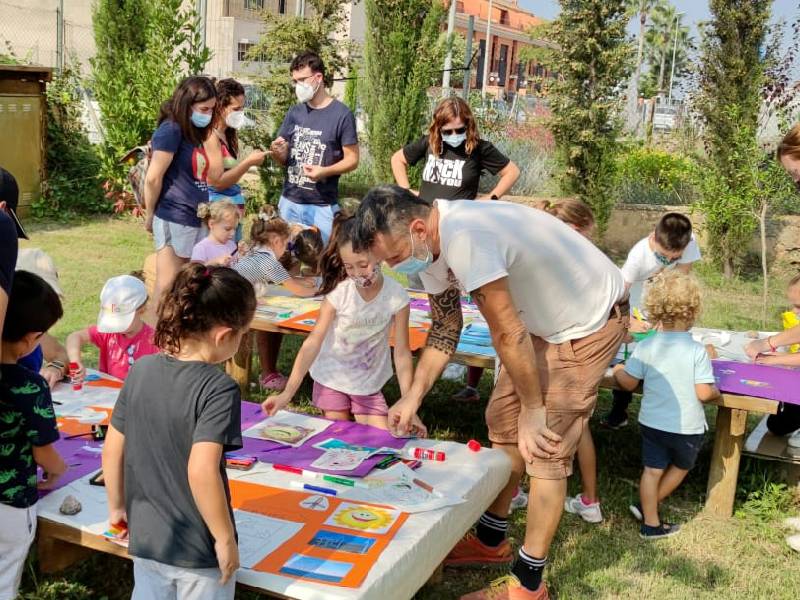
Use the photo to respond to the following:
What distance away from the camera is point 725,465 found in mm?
4027

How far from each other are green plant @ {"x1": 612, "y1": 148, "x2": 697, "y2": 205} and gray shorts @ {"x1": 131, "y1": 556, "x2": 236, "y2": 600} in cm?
922

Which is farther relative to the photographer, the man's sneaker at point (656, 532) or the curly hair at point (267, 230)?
the curly hair at point (267, 230)

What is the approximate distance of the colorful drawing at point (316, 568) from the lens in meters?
2.49

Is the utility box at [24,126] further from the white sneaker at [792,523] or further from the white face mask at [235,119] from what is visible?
the white sneaker at [792,523]

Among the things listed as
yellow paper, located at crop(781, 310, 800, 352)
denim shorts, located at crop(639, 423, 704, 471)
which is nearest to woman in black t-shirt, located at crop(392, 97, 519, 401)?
denim shorts, located at crop(639, 423, 704, 471)

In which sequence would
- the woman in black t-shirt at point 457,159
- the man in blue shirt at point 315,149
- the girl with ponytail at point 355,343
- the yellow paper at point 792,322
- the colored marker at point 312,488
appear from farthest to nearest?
the man in blue shirt at point 315,149, the woman in black t-shirt at point 457,159, the yellow paper at point 792,322, the girl with ponytail at point 355,343, the colored marker at point 312,488

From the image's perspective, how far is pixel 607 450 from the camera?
4.80 m

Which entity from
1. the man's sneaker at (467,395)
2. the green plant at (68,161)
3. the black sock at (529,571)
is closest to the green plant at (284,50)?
the green plant at (68,161)

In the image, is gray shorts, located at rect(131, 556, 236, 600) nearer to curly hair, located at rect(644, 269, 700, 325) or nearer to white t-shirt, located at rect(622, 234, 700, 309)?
curly hair, located at rect(644, 269, 700, 325)

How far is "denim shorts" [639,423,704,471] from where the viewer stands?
12.5 ft

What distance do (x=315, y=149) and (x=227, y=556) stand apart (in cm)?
399

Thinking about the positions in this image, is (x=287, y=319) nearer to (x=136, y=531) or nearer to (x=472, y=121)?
(x=472, y=121)

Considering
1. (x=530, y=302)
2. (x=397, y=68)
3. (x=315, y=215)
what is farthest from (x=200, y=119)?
(x=397, y=68)

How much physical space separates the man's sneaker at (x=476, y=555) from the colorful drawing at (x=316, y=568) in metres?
0.95
